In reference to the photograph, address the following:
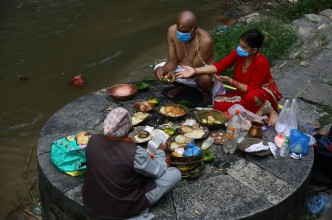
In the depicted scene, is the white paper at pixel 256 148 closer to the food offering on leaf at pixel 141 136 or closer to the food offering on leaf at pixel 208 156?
the food offering on leaf at pixel 208 156

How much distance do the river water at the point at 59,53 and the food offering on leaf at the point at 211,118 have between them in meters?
2.89

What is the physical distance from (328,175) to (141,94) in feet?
9.12

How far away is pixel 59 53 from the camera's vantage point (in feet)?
33.9

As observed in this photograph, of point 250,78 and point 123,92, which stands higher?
point 250,78

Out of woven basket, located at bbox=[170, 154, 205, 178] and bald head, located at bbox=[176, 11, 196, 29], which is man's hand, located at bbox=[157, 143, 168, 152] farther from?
bald head, located at bbox=[176, 11, 196, 29]

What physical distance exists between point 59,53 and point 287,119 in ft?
22.1

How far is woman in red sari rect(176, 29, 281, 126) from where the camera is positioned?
17.2ft

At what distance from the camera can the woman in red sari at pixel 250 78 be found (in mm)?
5234

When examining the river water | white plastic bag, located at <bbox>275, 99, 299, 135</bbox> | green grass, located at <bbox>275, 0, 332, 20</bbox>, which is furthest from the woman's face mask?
green grass, located at <bbox>275, 0, 332, 20</bbox>

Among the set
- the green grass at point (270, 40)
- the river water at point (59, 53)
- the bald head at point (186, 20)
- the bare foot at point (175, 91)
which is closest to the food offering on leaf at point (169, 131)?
the bare foot at point (175, 91)

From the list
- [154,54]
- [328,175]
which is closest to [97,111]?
[328,175]

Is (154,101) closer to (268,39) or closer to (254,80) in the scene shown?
(254,80)

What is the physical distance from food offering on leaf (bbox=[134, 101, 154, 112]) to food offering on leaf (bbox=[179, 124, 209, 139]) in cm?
60

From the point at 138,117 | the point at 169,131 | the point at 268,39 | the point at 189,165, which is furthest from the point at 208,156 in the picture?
the point at 268,39
